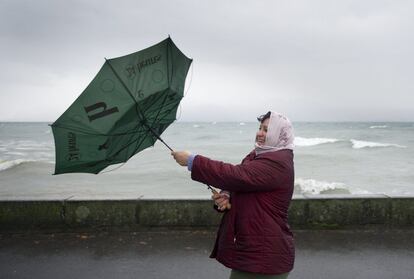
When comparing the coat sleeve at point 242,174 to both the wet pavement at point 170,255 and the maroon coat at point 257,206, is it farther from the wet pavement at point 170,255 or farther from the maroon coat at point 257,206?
the wet pavement at point 170,255

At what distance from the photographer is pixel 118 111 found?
110 inches

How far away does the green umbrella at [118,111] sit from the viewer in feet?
8.97

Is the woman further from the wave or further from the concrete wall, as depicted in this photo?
the wave

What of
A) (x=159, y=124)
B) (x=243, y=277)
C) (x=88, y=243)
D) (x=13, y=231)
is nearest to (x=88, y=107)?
(x=159, y=124)

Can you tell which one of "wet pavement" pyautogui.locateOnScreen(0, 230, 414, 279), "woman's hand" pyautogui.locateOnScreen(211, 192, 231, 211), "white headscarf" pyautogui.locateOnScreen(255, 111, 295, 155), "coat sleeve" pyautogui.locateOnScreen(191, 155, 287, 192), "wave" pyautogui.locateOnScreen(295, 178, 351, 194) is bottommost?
"wave" pyautogui.locateOnScreen(295, 178, 351, 194)

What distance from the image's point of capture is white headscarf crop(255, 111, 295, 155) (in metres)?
2.32

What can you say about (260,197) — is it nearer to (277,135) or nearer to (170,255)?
(277,135)

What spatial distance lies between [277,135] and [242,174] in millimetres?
331

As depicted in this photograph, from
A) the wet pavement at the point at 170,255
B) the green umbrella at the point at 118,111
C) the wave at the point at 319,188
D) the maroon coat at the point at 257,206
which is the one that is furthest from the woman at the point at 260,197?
the wave at the point at 319,188

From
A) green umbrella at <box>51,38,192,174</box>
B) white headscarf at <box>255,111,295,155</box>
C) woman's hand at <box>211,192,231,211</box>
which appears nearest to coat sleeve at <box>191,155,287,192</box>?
white headscarf at <box>255,111,295,155</box>

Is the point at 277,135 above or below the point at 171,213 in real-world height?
above

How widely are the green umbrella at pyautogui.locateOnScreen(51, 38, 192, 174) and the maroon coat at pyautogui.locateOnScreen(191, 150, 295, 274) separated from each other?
841mm

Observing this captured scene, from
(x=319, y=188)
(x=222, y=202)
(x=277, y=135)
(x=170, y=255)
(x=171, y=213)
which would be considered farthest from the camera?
(x=319, y=188)

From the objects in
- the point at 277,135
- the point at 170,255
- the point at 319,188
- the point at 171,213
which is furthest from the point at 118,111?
the point at 319,188
